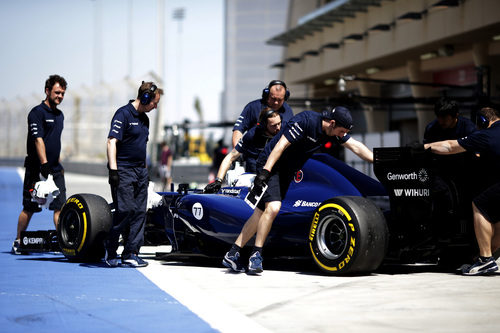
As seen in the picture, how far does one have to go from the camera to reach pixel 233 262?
28.1 ft

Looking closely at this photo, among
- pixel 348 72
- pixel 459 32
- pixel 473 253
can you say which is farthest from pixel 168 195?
pixel 348 72

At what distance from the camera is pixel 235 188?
30.9 feet

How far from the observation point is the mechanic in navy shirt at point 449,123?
9.07 metres

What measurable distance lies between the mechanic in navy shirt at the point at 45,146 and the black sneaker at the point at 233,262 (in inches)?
91.5

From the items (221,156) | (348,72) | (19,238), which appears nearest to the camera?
(19,238)

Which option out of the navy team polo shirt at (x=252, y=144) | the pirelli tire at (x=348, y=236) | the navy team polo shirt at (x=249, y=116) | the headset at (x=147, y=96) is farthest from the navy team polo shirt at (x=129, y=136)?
the pirelli tire at (x=348, y=236)

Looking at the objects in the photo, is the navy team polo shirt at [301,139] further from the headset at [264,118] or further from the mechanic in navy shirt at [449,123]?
the mechanic in navy shirt at [449,123]

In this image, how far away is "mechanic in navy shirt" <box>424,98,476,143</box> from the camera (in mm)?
9070

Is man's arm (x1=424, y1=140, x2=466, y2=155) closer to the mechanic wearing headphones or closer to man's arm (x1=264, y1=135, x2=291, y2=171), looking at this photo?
man's arm (x1=264, y1=135, x2=291, y2=171)

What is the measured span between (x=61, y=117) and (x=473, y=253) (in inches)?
187

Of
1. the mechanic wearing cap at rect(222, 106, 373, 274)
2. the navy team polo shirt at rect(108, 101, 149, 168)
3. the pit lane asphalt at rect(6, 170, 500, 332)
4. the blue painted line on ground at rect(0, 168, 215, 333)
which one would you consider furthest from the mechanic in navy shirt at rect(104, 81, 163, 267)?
the mechanic wearing cap at rect(222, 106, 373, 274)

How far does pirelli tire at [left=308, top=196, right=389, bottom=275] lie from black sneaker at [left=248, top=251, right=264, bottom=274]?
A: 0.50m

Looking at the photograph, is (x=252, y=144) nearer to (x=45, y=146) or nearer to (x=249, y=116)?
(x=249, y=116)

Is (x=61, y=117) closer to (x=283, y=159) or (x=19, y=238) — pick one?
(x=19, y=238)
